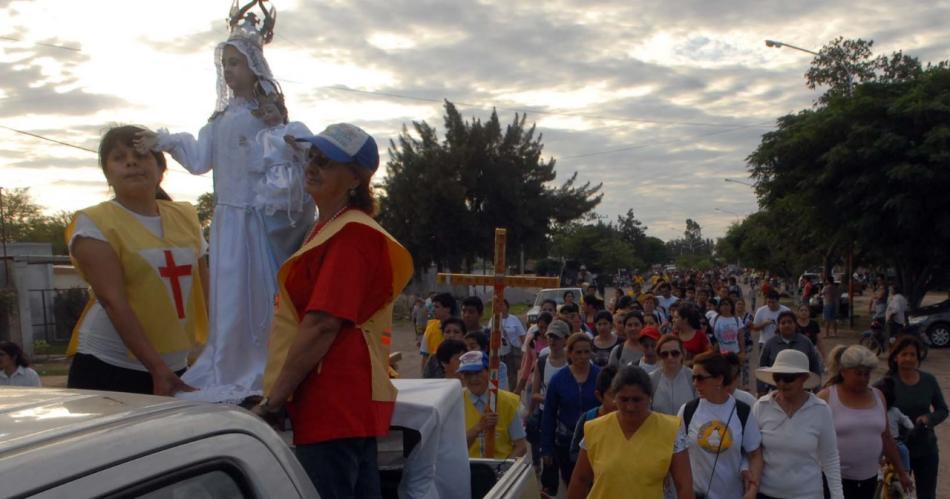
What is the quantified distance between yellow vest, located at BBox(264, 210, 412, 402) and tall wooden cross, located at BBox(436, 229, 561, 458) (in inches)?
131

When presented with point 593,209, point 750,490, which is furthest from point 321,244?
point 593,209

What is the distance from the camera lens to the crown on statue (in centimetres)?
384

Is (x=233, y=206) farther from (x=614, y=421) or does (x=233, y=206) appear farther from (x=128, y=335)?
(x=614, y=421)

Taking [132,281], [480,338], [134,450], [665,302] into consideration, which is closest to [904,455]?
[480,338]

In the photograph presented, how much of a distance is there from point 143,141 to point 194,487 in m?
2.09

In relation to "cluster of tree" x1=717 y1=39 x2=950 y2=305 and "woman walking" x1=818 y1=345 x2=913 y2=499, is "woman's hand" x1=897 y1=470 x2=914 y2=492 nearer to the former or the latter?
"woman walking" x1=818 y1=345 x2=913 y2=499

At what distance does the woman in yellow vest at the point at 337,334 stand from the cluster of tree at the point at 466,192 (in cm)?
3409

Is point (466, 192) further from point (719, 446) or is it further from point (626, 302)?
point (719, 446)

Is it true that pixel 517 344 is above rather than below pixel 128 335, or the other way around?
below

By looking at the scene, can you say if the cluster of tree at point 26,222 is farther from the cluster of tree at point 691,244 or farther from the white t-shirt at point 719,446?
the cluster of tree at point 691,244

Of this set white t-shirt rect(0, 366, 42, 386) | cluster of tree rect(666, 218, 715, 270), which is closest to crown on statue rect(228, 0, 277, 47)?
white t-shirt rect(0, 366, 42, 386)

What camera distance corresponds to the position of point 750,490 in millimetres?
5391

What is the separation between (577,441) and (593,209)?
118 feet

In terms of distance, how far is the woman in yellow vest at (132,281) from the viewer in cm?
317
